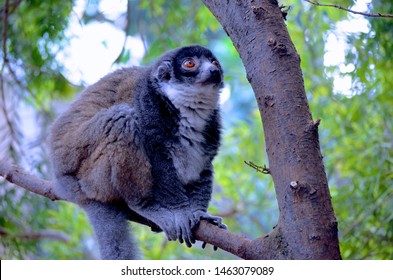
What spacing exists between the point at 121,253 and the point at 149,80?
3.49ft

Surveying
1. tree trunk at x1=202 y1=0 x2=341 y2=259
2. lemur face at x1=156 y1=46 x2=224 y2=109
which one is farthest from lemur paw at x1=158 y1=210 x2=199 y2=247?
lemur face at x1=156 y1=46 x2=224 y2=109

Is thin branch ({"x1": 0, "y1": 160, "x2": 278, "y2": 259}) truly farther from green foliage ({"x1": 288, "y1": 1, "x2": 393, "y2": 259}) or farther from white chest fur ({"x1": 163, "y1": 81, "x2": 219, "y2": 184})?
green foliage ({"x1": 288, "y1": 1, "x2": 393, "y2": 259})

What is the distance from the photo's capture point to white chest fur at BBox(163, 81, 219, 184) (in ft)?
11.2

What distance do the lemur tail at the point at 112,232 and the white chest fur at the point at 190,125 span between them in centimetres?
45

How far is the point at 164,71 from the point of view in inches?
137

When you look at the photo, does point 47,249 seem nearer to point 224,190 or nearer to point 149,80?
point 224,190

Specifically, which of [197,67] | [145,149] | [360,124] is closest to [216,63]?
[197,67]

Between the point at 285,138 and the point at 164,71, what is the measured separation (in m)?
1.33

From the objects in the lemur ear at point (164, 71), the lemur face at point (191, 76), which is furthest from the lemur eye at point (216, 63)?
the lemur ear at point (164, 71)

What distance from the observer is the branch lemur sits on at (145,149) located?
126 inches

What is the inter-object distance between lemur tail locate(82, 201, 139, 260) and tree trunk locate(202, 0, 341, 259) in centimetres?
100

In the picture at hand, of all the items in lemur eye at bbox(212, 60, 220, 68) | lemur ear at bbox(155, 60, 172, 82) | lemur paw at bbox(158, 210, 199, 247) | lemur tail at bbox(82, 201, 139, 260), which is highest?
lemur eye at bbox(212, 60, 220, 68)

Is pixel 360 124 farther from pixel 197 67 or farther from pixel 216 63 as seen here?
pixel 197 67

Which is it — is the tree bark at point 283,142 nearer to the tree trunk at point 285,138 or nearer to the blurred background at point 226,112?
the tree trunk at point 285,138
